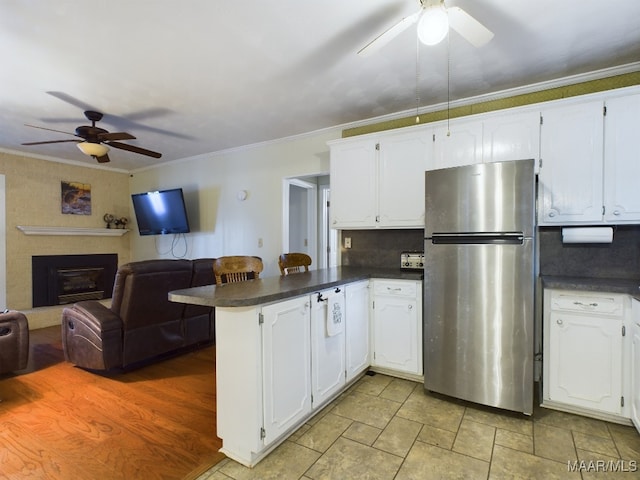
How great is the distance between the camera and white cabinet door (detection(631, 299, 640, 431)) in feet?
6.29

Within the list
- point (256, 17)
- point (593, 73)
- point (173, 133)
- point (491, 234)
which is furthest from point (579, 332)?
point (173, 133)

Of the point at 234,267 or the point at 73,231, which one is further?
the point at 73,231

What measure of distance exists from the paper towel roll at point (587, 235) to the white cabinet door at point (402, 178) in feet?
3.47

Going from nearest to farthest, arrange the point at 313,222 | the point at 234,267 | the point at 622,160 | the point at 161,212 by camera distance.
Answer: the point at 622,160 → the point at 234,267 → the point at 161,212 → the point at 313,222

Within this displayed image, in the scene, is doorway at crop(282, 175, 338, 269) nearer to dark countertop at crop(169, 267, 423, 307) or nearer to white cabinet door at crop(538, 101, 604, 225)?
dark countertop at crop(169, 267, 423, 307)

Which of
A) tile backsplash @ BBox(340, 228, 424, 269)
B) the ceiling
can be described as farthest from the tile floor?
the ceiling

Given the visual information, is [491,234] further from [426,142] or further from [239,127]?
[239,127]

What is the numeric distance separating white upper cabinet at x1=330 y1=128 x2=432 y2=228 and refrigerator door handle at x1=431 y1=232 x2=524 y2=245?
481 mm

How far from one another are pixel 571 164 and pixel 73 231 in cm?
656

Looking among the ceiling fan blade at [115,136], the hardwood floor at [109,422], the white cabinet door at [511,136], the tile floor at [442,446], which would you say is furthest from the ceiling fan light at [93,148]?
the white cabinet door at [511,136]

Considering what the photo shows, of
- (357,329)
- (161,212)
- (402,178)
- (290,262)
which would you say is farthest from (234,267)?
(161,212)

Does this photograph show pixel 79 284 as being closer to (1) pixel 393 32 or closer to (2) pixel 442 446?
(2) pixel 442 446

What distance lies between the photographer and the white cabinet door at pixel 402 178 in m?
2.88

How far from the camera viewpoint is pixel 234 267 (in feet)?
8.09
